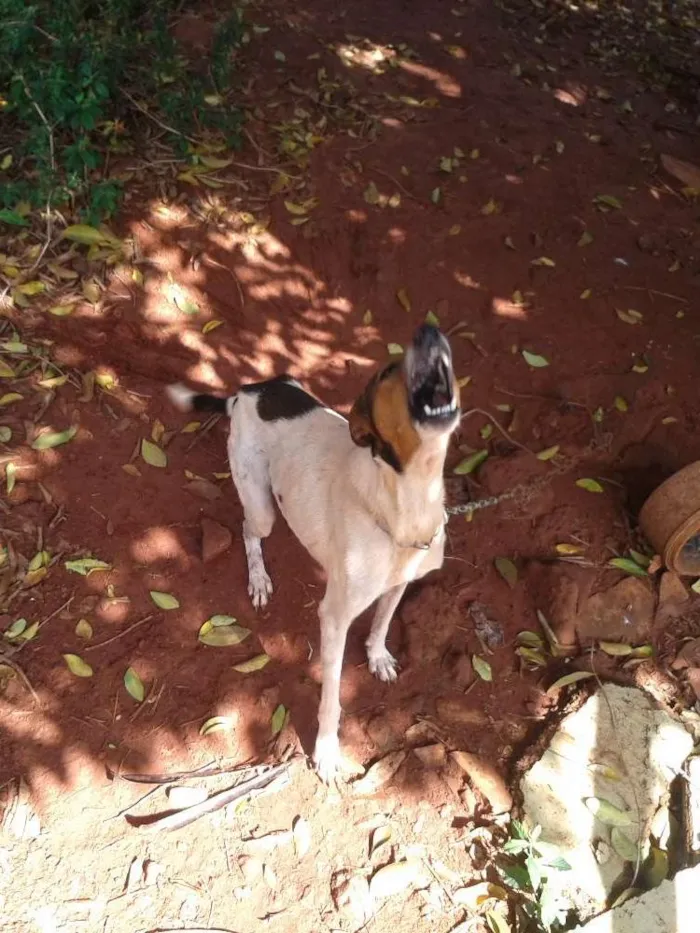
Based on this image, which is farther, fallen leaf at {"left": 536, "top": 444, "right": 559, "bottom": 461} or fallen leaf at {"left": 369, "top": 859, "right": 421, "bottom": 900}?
fallen leaf at {"left": 536, "top": 444, "right": 559, "bottom": 461}

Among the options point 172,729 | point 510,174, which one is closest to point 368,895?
point 172,729

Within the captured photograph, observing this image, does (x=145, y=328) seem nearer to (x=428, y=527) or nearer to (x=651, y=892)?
(x=428, y=527)

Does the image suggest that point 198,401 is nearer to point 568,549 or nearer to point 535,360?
point 568,549

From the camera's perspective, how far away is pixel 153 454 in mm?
4488

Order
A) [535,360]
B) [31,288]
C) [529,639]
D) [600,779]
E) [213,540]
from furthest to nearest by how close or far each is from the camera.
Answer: [535,360]
[31,288]
[213,540]
[529,639]
[600,779]

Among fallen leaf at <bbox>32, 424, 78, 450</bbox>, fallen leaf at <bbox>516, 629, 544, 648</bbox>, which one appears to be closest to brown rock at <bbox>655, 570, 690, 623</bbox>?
fallen leaf at <bbox>516, 629, 544, 648</bbox>

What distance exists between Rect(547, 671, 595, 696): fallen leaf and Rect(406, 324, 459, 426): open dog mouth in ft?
7.27

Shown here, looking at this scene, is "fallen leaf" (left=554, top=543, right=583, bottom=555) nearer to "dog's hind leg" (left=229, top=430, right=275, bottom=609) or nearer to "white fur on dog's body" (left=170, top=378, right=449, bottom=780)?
"white fur on dog's body" (left=170, top=378, right=449, bottom=780)

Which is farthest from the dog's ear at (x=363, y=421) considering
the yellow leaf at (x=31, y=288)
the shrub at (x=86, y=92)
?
the shrub at (x=86, y=92)

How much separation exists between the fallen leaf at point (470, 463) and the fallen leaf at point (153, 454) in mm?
2010

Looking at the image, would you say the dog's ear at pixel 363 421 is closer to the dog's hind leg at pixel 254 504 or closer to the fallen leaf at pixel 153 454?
the dog's hind leg at pixel 254 504

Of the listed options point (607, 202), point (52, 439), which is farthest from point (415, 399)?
point (607, 202)

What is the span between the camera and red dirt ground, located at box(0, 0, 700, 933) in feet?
10.4

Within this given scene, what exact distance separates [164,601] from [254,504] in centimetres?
78
